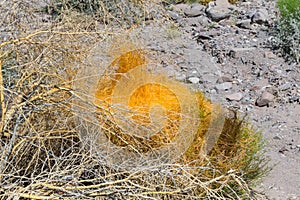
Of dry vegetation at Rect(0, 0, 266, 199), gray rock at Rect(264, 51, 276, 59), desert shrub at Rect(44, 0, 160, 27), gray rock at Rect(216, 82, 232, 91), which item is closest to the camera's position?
dry vegetation at Rect(0, 0, 266, 199)

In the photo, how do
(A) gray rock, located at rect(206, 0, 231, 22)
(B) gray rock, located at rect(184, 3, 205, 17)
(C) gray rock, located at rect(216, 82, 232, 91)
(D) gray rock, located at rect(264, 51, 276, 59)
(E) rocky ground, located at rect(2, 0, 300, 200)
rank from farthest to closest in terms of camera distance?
(B) gray rock, located at rect(184, 3, 205, 17)
(A) gray rock, located at rect(206, 0, 231, 22)
(D) gray rock, located at rect(264, 51, 276, 59)
(C) gray rock, located at rect(216, 82, 232, 91)
(E) rocky ground, located at rect(2, 0, 300, 200)

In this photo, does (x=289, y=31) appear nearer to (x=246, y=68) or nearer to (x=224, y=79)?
(x=246, y=68)

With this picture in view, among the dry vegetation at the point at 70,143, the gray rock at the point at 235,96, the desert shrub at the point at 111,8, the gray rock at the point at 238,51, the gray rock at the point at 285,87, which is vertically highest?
the desert shrub at the point at 111,8

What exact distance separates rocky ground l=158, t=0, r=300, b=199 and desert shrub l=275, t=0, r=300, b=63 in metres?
0.13

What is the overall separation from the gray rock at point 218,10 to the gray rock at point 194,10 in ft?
0.40

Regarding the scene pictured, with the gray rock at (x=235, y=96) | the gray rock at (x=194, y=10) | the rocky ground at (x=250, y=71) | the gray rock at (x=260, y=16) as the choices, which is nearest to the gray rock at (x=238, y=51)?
the rocky ground at (x=250, y=71)

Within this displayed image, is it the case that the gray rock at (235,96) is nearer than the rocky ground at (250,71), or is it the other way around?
the rocky ground at (250,71)

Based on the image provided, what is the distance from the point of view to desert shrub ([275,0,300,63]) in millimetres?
7219

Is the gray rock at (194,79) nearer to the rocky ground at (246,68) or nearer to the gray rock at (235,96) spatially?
the rocky ground at (246,68)

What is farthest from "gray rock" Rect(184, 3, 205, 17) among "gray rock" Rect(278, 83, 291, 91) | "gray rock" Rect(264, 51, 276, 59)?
"gray rock" Rect(278, 83, 291, 91)

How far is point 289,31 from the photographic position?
755 centimetres

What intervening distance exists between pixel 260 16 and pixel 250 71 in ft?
4.94

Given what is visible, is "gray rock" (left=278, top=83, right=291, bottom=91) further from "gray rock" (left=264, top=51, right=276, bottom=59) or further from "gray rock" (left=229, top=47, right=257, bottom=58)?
"gray rock" (left=229, top=47, right=257, bottom=58)

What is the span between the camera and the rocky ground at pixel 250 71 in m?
5.41
